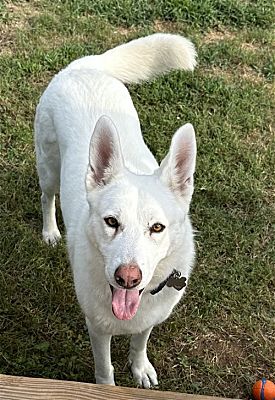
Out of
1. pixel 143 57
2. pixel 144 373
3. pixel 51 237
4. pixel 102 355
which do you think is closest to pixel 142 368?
pixel 144 373

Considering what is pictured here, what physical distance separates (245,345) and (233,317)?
0.64ft

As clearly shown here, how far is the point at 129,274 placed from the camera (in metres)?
2.41

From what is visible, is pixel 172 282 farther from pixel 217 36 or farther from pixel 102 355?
pixel 217 36

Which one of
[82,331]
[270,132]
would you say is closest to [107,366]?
[82,331]

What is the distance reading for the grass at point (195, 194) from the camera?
368 centimetres

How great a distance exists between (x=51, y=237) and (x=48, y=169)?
560mm

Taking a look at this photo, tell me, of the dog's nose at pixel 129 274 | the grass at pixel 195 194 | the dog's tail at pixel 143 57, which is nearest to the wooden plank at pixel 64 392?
the dog's nose at pixel 129 274

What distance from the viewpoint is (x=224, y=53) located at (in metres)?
6.02

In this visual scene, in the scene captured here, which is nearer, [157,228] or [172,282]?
[157,228]

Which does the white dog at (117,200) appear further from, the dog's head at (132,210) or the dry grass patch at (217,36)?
the dry grass patch at (217,36)

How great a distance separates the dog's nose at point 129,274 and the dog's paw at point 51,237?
184 centimetres

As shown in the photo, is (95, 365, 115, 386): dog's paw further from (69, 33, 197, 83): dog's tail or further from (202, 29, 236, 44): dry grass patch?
(202, 29, 236, 44): dry grass patch

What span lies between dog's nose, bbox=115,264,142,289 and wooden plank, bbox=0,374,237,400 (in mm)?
475

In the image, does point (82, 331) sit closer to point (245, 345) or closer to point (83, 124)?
point (245, 345)
